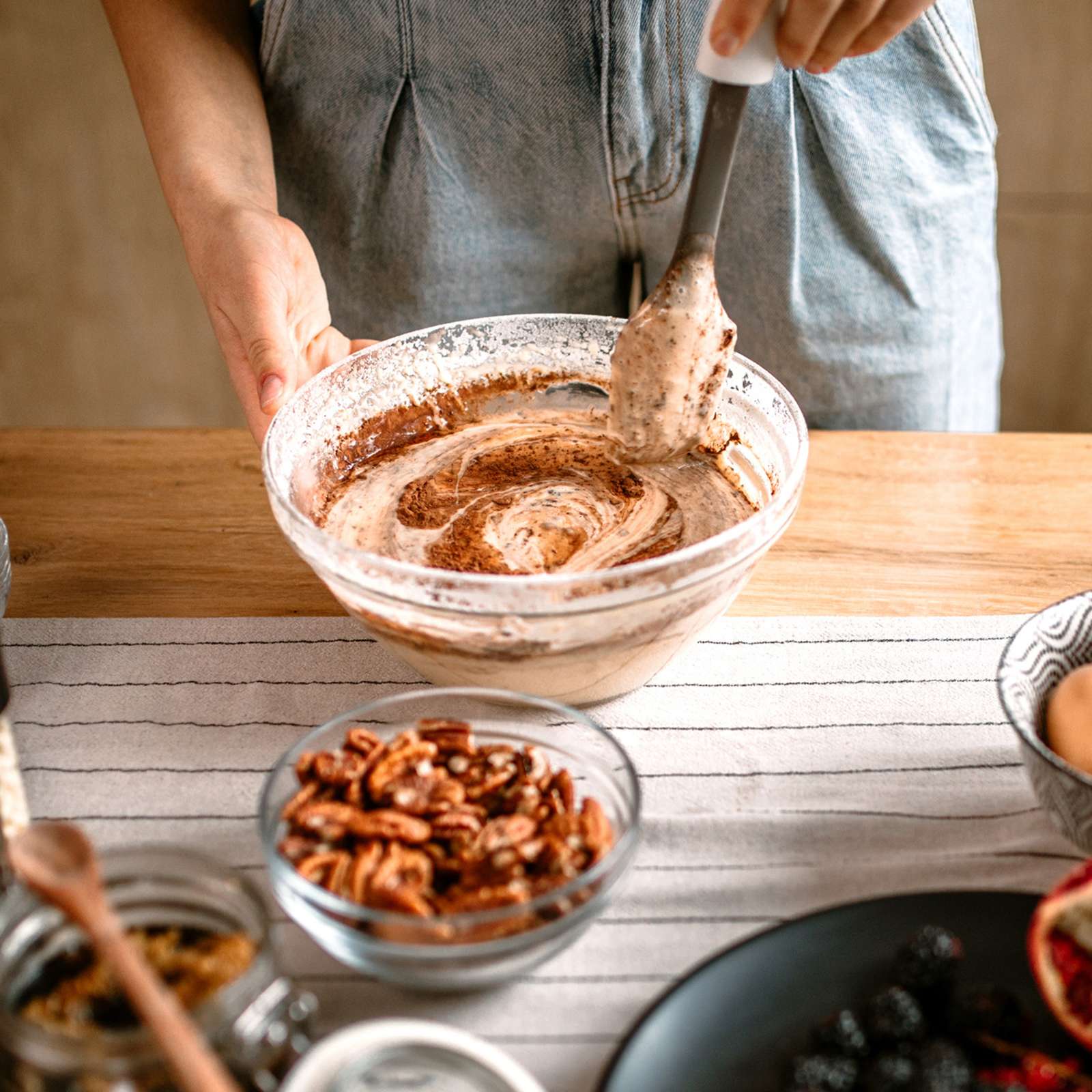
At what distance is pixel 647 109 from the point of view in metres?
1.39

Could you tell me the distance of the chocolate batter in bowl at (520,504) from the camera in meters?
0.87

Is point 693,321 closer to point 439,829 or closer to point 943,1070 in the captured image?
point 439,829

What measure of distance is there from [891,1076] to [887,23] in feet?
2.80

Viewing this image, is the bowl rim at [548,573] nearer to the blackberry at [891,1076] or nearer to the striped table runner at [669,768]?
the striped table runner at [669,768]

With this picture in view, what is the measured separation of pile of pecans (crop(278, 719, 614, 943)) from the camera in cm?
72

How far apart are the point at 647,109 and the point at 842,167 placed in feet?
0.94

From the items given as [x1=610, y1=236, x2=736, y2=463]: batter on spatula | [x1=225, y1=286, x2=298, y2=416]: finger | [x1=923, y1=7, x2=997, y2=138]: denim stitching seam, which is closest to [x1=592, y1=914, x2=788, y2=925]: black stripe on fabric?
[x1=610, y1=236, x2=736, y2=463]: batter on spatula

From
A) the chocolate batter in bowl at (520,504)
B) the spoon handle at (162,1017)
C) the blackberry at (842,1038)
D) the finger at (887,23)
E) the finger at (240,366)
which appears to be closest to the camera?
the spoon handle at (162,1017)

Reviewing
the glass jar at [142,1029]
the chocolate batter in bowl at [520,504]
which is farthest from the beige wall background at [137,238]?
the glass jar at [142,1029]

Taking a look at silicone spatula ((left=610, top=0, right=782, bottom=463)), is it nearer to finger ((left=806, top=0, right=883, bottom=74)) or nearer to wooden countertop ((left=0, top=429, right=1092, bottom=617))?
finger ((left=806, top=0, right=883, bottom=74))

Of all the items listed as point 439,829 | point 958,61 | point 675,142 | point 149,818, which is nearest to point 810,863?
point 439,829

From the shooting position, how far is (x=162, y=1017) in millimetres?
560

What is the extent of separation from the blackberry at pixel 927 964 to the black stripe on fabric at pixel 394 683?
0.35 m

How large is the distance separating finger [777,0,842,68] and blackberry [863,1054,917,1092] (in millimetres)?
744
